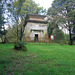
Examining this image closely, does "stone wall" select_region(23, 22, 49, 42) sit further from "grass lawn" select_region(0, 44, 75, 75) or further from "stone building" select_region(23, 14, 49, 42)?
"grass lawn" select_region(0, 44, 75, 75)

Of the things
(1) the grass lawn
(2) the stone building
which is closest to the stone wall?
(2) the stone building

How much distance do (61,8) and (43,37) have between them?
8233 millimetres

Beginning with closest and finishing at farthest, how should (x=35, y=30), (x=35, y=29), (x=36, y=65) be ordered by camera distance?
(x=36, y=65) → (x=35, y=29) → (x=35, y=30)

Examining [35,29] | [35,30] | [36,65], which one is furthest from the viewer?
[35,30]

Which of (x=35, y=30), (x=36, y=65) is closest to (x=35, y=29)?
(x=35, y=30)

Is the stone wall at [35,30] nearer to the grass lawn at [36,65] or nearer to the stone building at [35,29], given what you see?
the stone building at [35,29]

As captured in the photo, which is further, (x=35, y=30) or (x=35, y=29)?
(x=35, y=30)

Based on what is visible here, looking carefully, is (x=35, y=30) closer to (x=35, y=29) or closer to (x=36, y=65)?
(x=35, y=29)

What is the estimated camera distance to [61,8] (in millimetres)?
20828

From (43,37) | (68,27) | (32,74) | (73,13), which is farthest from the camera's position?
(43,37)

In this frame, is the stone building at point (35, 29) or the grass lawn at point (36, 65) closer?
the grass lawn at point (36, 65)

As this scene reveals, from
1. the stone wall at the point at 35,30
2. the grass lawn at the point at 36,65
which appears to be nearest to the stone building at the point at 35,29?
A: the stone wall at the point at 35,30

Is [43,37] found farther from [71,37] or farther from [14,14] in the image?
[14,14]

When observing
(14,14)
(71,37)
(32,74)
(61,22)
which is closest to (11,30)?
(14,14)
